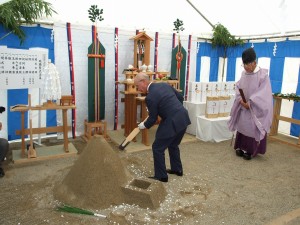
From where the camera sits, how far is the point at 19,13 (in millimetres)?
3969

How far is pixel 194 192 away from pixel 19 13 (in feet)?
11.8

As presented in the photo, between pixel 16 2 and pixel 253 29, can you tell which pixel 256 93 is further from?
pixel 16 2

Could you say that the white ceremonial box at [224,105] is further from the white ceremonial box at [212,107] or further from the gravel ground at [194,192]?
the gravel ground at [194,192]

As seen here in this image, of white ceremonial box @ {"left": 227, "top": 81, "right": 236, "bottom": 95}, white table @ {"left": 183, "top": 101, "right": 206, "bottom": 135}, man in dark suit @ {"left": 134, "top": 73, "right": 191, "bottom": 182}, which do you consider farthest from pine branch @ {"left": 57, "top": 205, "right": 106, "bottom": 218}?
white ceremonial box @ {"left": 227, "top": 81, "right": 236, "bottom": 95}

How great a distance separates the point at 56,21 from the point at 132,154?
105 inches

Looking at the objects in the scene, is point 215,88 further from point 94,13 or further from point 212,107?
point 94,13

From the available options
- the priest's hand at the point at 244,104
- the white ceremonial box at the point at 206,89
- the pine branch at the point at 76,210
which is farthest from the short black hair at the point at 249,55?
the pine branch at the point at 76,210

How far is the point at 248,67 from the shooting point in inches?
157

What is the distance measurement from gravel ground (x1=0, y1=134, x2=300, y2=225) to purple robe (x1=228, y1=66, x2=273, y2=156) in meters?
0.45

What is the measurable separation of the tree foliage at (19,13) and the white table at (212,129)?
3.34 meters

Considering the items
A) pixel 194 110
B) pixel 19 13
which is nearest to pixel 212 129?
pixel 194 110

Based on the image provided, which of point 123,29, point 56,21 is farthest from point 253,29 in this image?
point 56,21

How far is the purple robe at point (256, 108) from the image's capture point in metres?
4.00

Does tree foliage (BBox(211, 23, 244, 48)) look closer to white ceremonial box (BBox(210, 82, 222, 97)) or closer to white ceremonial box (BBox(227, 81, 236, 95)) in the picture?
white ceremonial box (BBox(227, 81, 236, 95))
